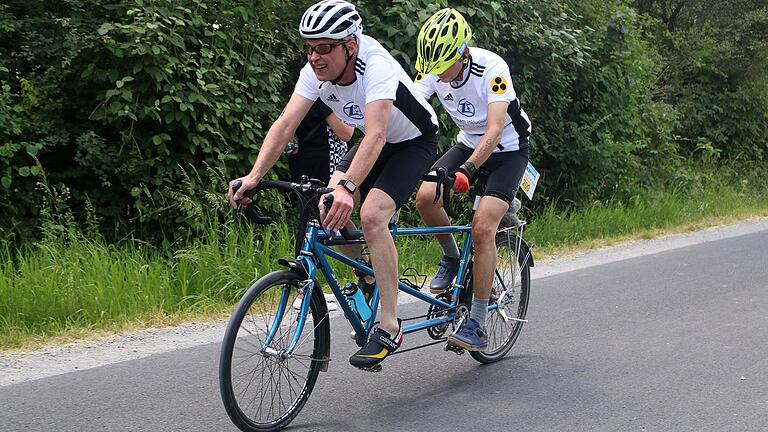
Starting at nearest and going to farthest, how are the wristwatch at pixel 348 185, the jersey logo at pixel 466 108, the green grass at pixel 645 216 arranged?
the wristwatch at pixel 348 185, the jersey logo at pixel 466 108, the green grass at pixel 645 216

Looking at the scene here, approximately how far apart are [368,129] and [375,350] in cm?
111

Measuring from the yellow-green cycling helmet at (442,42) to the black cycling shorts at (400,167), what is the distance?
0.48 m

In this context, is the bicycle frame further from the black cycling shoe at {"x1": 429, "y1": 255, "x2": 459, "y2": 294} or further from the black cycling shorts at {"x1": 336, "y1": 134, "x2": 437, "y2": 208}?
the black cycling shorts at {"x1": 336, "y1": 134, "x2": 437, "y2": 208}

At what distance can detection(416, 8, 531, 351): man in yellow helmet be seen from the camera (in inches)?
213

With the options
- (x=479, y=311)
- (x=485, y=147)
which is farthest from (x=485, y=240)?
(x=485, y=147)

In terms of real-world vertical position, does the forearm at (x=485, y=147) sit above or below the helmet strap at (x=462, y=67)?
below

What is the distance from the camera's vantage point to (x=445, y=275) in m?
5.80

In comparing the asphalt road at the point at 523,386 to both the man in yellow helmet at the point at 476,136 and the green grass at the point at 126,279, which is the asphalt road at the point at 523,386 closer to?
the man in yellow helmet at the point at 476,136

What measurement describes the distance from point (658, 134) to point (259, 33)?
24.9 feet

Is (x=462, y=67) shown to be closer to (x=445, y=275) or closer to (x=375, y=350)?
(x=445, y=275)

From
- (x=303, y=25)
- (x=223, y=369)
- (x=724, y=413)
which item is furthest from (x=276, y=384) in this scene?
(x=724, y=413)

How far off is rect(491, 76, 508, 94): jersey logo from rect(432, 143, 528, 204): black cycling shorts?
0.43 metres

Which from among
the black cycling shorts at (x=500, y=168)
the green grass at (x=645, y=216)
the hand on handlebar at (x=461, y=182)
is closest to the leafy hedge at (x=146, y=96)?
the green grass at (x=645, y=216)

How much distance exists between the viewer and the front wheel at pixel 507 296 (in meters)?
6.02
